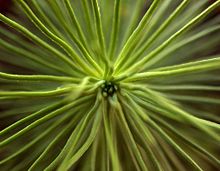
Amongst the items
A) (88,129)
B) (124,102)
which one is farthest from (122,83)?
(88,129)

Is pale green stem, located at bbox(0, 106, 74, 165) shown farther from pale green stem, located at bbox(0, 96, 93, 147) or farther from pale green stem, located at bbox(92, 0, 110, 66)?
pale green stem, located at bbox(92, 0, 110, 66)

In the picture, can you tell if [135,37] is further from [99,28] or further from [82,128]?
[82,128]

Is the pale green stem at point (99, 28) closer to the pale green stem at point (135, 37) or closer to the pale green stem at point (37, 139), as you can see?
the pale green stem at point (135, 37)

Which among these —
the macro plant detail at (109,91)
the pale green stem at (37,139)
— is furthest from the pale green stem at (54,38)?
the pale green stem at (37,139)

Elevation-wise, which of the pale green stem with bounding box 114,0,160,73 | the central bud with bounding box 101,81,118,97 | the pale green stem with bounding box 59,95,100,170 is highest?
the pale green stem with bounding box 114,0,160,73

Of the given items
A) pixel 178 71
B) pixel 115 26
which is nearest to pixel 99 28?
pixel 115 26

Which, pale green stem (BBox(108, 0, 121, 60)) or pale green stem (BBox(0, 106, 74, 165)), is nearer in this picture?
pale green stem (BBox(108, 0, 121, 60))

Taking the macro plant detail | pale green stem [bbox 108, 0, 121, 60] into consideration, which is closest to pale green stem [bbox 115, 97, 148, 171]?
the macro plant detail

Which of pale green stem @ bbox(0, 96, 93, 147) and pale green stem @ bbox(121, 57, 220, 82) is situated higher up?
pale green stem @ bbox(0, 96, 93, 147)
